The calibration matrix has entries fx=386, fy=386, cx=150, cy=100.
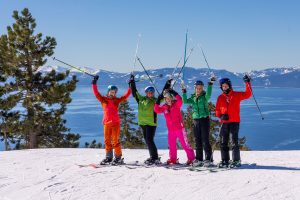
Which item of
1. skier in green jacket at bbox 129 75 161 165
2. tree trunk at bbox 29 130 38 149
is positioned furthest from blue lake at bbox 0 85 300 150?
skier in green jacket at bbox 129 75 161 165

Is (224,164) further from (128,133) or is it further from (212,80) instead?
(128,133)

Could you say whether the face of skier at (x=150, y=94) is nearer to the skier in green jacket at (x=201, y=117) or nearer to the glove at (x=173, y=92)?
the glove at (x=173, y=92)

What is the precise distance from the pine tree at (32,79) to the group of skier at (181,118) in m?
14.5

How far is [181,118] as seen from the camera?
28.4 feet

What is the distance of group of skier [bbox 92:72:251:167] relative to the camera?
8164mm

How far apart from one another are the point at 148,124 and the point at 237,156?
2089mm

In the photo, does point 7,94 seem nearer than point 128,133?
Yes

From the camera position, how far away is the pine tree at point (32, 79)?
2331cm

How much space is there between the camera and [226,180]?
7.00m

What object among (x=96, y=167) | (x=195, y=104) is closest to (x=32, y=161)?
(x=96, y=167)

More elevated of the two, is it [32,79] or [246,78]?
[32,79]

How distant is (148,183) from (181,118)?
201cm

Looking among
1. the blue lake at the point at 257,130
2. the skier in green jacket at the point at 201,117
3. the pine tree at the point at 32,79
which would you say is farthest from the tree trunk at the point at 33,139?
the blue lake at the point at 257,130

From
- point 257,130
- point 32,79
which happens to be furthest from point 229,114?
point 257,130
